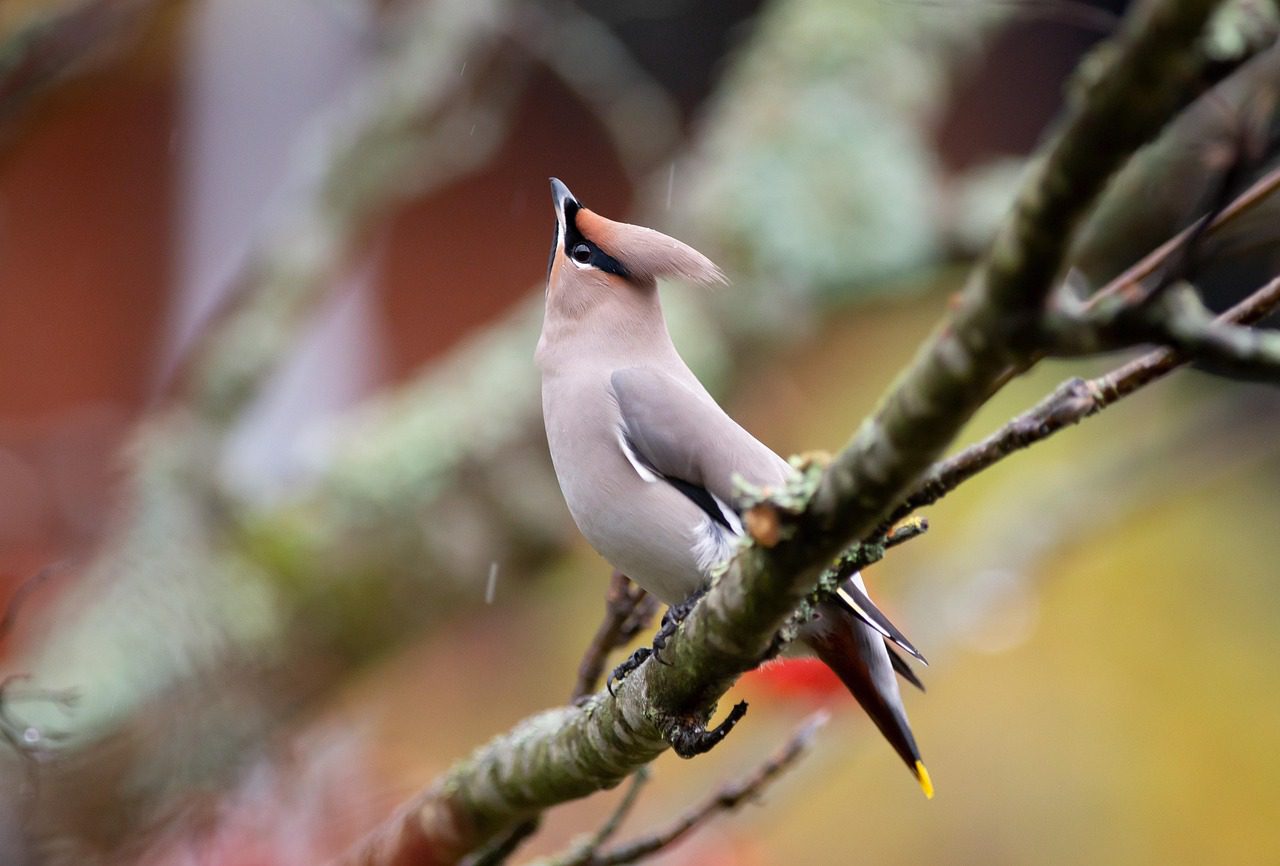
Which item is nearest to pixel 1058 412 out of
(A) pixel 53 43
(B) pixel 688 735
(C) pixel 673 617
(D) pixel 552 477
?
(B) pixel 688 735

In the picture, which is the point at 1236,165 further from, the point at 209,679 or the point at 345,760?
the point at 209,679

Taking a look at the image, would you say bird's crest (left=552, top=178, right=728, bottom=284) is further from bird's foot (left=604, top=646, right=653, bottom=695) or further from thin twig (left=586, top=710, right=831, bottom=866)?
thin twig (left=586, top=710, right=831, bottom=866)

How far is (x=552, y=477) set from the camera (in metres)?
3.85

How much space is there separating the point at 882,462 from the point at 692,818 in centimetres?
81

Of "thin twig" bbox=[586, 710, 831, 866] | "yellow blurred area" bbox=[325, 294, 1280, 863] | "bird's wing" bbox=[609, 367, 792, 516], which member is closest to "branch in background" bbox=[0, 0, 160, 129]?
"bird's wing" bbox=[609, 367, 792, 516]

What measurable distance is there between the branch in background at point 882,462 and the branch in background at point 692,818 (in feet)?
0.31

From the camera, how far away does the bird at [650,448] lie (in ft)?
5.59

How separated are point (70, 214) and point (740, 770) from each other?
13.8 ft

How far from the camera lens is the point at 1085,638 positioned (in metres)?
4.59

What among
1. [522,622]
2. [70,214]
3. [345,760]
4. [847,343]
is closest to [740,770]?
[345,760]

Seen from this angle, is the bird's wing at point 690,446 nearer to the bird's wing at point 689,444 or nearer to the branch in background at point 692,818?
the bird's wing at point 689,444

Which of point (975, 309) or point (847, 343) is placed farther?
point (847, 343)

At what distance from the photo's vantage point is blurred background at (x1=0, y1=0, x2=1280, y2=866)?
11.2 ft

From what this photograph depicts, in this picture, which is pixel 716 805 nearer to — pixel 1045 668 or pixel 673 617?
pixel 673 617
